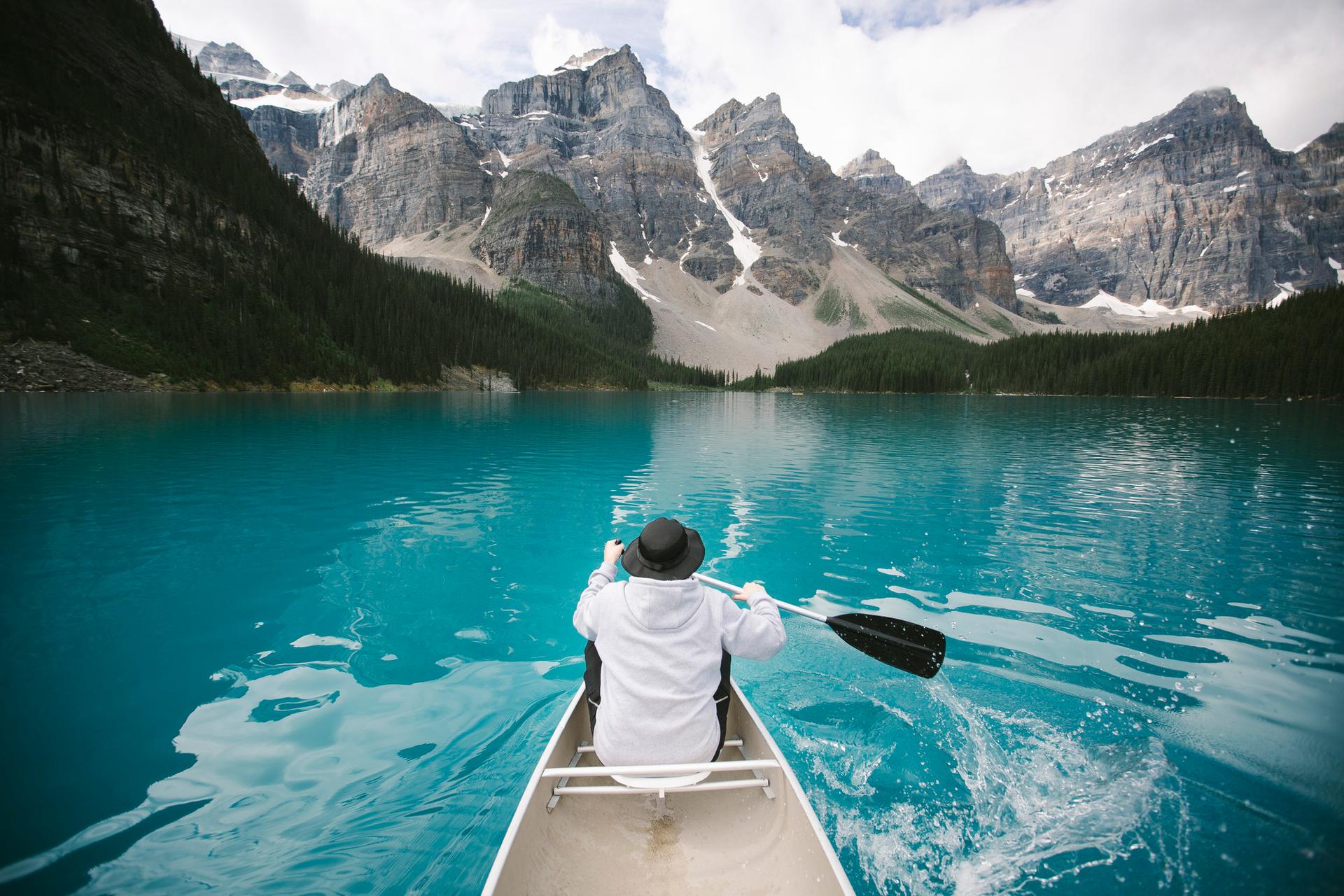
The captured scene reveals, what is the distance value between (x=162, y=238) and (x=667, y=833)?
342ft

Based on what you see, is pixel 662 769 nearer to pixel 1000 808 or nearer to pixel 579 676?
pixel 1000 808

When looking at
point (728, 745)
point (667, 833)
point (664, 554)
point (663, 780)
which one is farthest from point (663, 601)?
point (728, 745)

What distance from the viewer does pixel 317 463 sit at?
915 inches

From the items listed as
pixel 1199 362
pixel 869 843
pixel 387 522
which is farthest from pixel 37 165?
pixel 1199 362

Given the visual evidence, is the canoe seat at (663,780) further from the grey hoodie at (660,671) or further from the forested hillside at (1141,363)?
the forested hillside at (1141,363)

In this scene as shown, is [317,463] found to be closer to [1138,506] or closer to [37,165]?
[1138,506]

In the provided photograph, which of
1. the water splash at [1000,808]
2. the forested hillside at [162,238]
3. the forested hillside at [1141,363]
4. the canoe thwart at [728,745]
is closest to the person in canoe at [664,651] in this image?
the canoe thwart at [728,745]

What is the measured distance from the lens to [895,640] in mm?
6535

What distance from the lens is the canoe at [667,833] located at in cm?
358

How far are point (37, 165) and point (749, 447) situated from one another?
9150 cm

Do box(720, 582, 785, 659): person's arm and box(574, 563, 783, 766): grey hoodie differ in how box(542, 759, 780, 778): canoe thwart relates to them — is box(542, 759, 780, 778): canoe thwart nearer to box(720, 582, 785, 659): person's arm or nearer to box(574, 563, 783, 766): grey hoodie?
box(574, 563, 783, 766): grey hoodie

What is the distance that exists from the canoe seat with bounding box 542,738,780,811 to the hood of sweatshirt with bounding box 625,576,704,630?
99 centimetres

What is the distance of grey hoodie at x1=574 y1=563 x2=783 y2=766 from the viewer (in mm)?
4195

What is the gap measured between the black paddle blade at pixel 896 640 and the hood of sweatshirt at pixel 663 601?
122 inches
